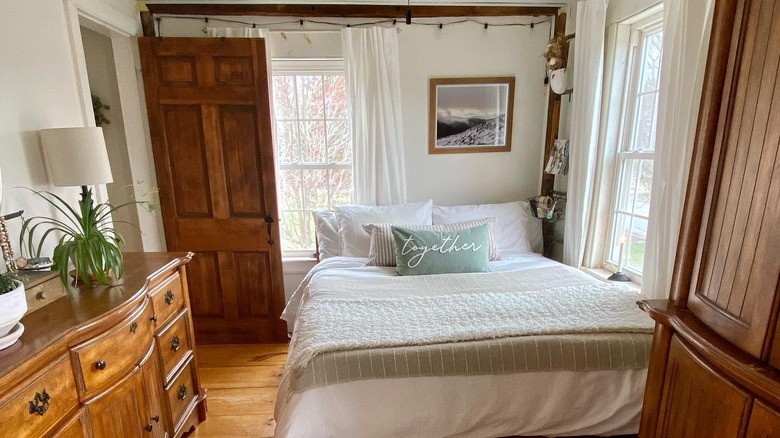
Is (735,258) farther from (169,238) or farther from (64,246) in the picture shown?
(169,238)

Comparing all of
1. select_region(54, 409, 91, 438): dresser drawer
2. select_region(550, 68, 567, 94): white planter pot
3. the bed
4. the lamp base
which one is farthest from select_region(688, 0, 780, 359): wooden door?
select_region(54, 409, 91, 438): dresser drawer

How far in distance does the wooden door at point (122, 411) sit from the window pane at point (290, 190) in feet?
5.62

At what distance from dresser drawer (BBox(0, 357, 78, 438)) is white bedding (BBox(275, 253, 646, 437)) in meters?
0.64

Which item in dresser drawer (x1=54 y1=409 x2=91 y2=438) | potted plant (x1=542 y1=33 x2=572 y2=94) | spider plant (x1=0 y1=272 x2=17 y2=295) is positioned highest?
potted plant (x1=542 y1=33 x2=572 y2=94)

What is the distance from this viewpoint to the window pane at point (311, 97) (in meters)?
2.74

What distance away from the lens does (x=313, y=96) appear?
9.08ft

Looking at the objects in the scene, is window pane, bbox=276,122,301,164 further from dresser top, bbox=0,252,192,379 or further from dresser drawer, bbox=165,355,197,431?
dresser drawer, bbox=165,355,197,431

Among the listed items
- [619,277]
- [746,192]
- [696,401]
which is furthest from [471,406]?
[619,277]

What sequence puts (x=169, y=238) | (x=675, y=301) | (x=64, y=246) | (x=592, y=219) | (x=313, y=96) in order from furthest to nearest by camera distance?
(x=313, y=96)
(x=169, y=238)
(x=592, y=219)
(x=64, y=246)
(x=675, y=301)

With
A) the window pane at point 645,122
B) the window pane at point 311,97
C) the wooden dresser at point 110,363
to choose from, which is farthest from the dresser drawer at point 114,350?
the window pane at point 645,122

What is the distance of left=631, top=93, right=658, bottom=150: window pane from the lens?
2066 millimetres

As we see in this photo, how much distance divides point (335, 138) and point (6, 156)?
182cm

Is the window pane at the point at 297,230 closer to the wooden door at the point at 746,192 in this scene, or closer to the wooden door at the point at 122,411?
the wooden door at the point at 122,411

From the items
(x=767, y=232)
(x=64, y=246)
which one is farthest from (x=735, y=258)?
(x=64, y=246)
